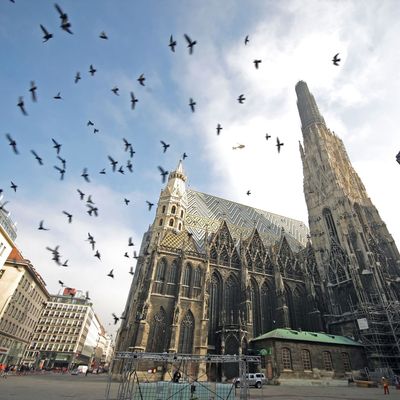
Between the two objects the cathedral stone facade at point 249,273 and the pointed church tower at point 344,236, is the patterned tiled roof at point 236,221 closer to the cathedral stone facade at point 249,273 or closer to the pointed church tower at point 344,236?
the cathedral stone facade at point 249,273

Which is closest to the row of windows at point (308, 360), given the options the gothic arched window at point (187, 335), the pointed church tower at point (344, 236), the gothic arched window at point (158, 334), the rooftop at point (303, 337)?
the rooftop at point (303, 337)

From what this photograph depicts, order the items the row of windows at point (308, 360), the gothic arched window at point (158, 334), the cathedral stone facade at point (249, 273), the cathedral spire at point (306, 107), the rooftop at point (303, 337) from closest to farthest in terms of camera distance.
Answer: the row of windows at point (308, 360), the gothic arched window at point (158, 334), the rooftop at point (303, 337), the cathedral stone facade at point (249, 273), the cathedral spire at point (306, 107)

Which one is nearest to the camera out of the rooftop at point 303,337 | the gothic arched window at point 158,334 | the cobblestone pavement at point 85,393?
the cobblestone pavement at point 85,393

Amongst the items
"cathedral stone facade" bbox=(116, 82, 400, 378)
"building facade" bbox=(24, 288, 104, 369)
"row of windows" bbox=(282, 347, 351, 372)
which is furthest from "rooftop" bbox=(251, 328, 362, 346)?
"building facade" bbox=(24, 288, 104, 369)

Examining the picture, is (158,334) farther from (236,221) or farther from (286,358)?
(236,221)

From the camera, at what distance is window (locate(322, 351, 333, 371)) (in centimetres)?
2933

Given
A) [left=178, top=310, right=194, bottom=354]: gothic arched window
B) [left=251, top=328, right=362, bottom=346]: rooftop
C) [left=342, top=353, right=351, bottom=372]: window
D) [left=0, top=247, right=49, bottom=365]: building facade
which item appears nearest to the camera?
[left=251, top=328, right=362, bottom=346]: rooftop

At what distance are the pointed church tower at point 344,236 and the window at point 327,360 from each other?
6214 millimetres

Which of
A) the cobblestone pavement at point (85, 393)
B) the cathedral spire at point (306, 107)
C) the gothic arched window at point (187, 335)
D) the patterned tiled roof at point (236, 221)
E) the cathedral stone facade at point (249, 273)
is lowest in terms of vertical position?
the cobblestone pavement at point (85, 393)

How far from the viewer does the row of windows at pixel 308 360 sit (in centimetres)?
2797

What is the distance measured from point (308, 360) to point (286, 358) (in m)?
2.96

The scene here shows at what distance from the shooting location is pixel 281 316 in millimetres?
35438

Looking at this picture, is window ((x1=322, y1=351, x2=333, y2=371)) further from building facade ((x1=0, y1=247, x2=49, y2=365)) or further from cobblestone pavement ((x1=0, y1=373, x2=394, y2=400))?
building facade ((x1=0, y1=247, x2=49, y2=365))

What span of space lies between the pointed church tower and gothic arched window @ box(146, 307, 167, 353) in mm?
24807
